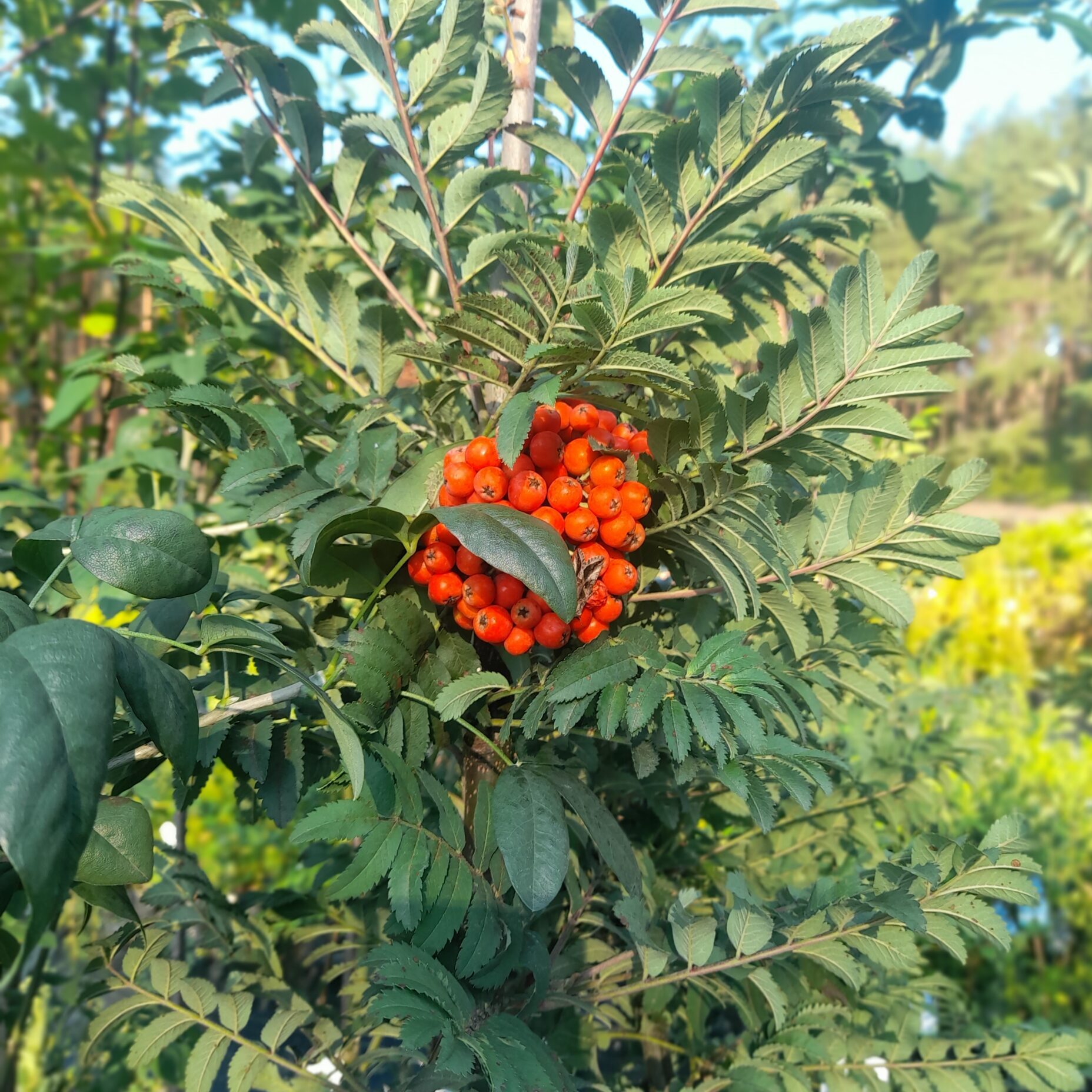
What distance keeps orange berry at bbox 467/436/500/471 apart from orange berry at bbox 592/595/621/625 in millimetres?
123

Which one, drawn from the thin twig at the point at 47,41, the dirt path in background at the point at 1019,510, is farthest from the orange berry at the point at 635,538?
the dirt path in background at the point at 1019,510

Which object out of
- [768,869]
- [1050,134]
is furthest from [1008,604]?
[1050,134]

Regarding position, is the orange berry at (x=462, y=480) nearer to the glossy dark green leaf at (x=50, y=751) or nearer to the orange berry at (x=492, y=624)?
the orange berry at (x=492, y=624)

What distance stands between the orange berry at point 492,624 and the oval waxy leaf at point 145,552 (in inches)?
7.1

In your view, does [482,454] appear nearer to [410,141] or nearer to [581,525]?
[581,525]

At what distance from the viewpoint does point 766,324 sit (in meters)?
0.80

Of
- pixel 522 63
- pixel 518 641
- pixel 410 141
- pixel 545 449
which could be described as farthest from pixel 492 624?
pixel 522 63

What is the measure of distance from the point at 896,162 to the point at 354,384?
0.95 meters

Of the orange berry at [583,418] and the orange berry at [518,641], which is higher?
the orange berry at [583,418]

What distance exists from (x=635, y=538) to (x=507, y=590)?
96mm

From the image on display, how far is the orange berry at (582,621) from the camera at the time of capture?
603 millimetres

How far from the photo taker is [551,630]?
598 mm

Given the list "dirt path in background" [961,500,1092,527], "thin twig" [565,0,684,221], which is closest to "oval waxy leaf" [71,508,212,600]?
"thin twig" [565,0,684,221]

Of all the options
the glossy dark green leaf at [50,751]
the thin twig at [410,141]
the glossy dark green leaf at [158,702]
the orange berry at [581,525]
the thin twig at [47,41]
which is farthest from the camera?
the thin twig at [47,41]
